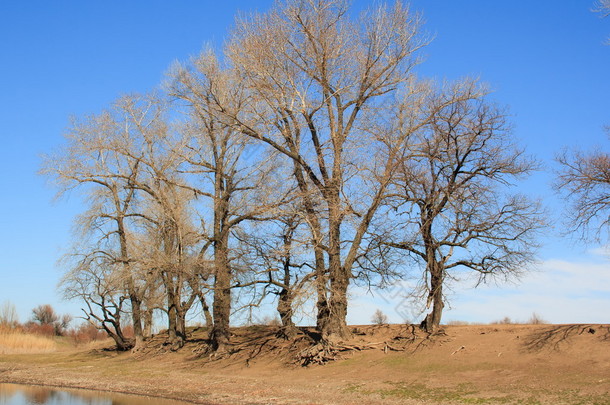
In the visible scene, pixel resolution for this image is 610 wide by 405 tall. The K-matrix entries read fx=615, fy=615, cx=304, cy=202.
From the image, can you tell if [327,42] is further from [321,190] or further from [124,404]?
[124,404]

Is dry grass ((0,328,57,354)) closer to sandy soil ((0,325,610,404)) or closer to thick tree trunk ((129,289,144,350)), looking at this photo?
thick tree trunk ((129,289,144,350))

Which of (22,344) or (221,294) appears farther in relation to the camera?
(22,344)

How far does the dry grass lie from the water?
56.2 feet

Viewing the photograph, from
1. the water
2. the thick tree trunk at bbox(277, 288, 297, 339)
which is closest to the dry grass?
the water

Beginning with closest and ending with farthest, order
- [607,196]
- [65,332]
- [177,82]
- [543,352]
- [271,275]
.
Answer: [543,352] < [607,196] < [271,275] < [177,82] < [65,332]

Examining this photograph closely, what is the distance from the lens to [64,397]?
21.9 m

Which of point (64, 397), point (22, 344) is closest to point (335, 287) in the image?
point (64, 397)

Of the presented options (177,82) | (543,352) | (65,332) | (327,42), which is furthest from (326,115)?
(65,332)

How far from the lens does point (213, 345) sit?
2750 cm

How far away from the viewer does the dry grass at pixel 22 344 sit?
40594 millimetres

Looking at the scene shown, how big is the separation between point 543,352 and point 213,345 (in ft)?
48.2

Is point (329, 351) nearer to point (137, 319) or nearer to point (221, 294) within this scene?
point (221, 294)

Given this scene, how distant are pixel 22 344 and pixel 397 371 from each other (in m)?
31.6

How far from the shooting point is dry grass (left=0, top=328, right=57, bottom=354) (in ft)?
133
